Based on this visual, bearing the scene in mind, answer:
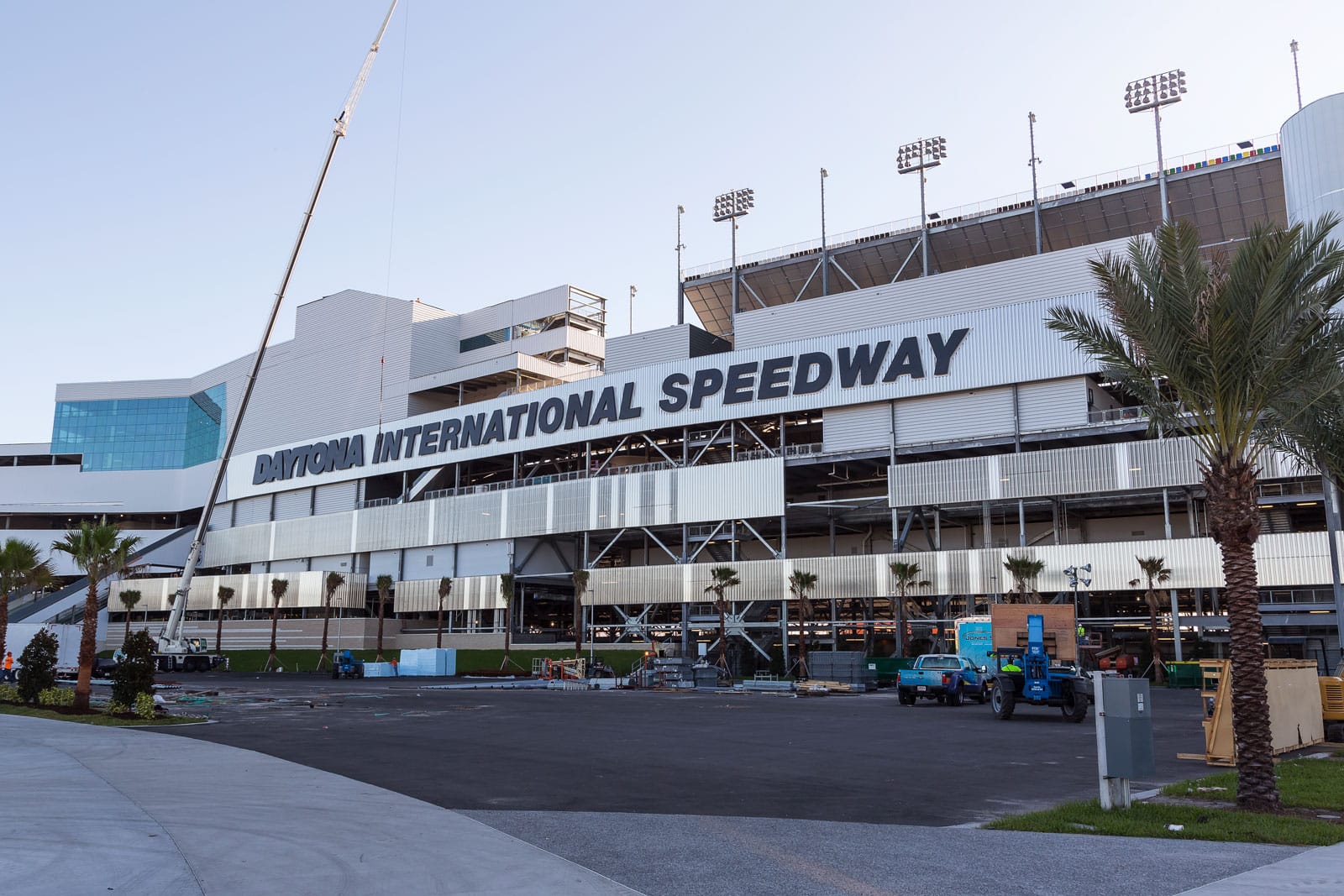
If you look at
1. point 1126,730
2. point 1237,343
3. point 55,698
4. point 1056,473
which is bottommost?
point 55,698

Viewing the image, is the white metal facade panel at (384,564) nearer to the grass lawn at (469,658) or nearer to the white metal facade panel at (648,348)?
the grass lawn at (469,658)

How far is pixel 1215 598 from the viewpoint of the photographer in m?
55.7

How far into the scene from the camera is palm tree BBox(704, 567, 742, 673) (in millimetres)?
64750

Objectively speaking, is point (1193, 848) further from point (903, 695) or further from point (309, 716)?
point (903, 695)

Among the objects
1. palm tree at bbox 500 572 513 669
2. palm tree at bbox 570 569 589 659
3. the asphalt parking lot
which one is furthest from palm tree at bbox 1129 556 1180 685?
palm tree at bbox 500 572 513 669

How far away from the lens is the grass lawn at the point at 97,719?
995 inches

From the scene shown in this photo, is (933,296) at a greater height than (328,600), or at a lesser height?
greater

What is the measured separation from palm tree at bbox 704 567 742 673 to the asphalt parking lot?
27.0 meters

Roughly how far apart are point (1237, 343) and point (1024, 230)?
6204cm

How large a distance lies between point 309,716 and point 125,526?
110m

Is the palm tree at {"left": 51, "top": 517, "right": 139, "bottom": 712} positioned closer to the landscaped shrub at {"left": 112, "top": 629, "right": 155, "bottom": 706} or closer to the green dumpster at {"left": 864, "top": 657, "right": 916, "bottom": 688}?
the landscaped shrub at {"left": 112, "top": 629, "right": 155, "bottom": 706}

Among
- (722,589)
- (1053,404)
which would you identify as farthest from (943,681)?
(722,589)

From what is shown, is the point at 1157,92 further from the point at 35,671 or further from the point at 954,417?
the point at 35,671

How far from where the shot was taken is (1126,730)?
484 inches
